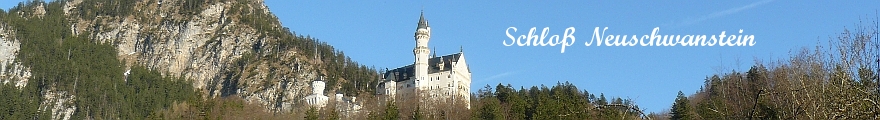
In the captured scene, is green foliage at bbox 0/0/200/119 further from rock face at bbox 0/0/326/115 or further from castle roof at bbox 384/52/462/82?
castle roof at bbox 384/52/462/82

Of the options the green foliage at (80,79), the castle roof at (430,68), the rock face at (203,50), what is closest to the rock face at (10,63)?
the rock face at (203,50)

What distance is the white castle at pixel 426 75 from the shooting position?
86.8 meters

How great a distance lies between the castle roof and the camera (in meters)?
88.9

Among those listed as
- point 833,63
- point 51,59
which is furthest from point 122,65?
point 833,63

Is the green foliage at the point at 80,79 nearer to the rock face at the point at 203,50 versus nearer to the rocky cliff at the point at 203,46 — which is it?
the rocky cliff at the point at 203,46

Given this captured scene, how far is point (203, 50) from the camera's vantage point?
4636 inches

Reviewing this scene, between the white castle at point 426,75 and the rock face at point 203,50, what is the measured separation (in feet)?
52.1

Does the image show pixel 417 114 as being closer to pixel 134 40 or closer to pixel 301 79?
pixel 301 79

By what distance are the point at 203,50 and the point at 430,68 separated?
3736 centimetres

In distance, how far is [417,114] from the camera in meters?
50.3

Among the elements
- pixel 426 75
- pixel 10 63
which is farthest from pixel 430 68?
pixel 10 63

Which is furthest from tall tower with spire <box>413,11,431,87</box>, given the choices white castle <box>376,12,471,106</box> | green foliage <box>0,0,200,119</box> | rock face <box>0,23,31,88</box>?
rock face <box>0,23,31,88</box>

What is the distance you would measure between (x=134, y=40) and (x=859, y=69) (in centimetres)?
11468

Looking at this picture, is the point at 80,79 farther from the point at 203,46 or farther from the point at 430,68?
the point at 430,68
